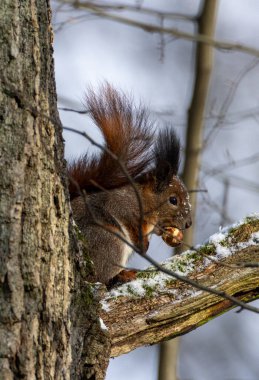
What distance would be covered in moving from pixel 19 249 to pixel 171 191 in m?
1.75

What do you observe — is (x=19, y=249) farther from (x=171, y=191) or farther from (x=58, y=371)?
(x=171, y=191)

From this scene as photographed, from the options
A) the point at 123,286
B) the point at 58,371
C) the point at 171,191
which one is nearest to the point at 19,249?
the point at 58,371

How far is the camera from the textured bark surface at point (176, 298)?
2273 millimetres

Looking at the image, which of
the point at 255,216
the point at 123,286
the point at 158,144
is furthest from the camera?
the point at 158,144

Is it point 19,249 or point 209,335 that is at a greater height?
point 209,335

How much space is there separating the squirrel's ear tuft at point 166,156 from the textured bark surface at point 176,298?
0.81m

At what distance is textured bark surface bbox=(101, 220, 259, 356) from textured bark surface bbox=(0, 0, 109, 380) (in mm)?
198

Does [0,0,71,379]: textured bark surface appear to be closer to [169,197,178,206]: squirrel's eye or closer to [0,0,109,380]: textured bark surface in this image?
[0,0,109,380]: textured bark surface

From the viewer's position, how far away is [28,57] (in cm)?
196

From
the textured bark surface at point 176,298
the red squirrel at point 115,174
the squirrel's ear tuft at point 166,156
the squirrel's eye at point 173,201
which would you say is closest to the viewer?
the textured bark surface at point 176,298

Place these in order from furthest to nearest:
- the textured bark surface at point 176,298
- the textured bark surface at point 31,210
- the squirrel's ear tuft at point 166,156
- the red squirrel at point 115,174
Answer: the squirrel's ear tuft at point 166,156, the red squirrel at point 115,174, the textured bark surface at point 176,298, the textured bark surface at point 31,210

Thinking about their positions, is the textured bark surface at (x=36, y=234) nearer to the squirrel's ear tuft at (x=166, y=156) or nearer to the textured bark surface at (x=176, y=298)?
the textured bark surface at (x=176, y=298)

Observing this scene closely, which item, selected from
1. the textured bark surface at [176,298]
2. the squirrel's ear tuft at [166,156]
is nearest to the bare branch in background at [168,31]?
the squirrel's ear tuft at [166,156]

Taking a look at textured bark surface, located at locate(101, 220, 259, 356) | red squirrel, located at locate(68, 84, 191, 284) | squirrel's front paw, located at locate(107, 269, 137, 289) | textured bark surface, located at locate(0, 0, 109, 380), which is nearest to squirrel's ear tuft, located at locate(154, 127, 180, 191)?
red squirrel, located at locate(68, 84, 191, 284)
